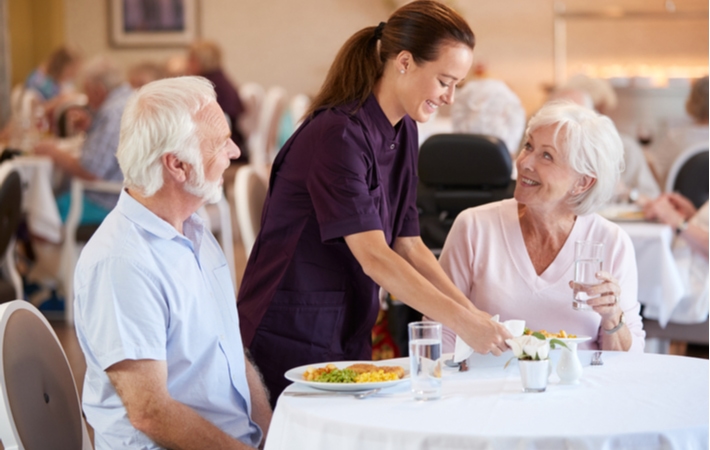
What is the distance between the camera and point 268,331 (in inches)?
79.7

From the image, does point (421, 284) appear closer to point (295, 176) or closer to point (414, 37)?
point (295, 176)

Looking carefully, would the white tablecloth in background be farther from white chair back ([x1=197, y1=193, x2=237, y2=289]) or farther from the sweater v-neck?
white chair back ([x1=197, y1=193, x2=237, y2=289])

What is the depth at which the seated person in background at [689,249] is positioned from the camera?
11.0ft

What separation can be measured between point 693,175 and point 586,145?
2.30 m

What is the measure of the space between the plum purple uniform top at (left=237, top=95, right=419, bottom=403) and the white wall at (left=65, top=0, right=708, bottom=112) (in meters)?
7.93

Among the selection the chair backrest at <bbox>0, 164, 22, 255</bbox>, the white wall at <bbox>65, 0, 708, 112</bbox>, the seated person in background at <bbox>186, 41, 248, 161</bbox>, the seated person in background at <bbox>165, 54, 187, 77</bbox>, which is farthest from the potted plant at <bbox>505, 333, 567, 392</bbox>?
the white wall at <bbox>65, 0, 708, 112</bbox>

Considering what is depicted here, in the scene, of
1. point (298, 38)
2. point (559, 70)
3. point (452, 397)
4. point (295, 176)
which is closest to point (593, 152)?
point (295, 176)

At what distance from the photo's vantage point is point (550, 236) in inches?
85.4

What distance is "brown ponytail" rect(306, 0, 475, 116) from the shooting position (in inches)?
74.6

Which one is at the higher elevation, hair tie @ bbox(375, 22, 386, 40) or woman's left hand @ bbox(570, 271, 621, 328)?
hair tie @ bbox(375, 22, 386, 40)

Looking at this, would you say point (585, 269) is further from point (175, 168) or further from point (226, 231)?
point (226, 231)

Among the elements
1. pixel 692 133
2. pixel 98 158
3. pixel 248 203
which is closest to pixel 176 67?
pixel 98 158

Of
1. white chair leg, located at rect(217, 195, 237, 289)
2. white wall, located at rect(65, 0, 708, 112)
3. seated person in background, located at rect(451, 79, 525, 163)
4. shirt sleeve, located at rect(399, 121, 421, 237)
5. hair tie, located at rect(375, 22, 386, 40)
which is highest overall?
white wall, located at rect(65, 0, 708, 112)

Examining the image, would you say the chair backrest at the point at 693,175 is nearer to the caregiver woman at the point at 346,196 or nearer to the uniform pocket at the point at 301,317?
the caregiver woman at the point at 346,196
